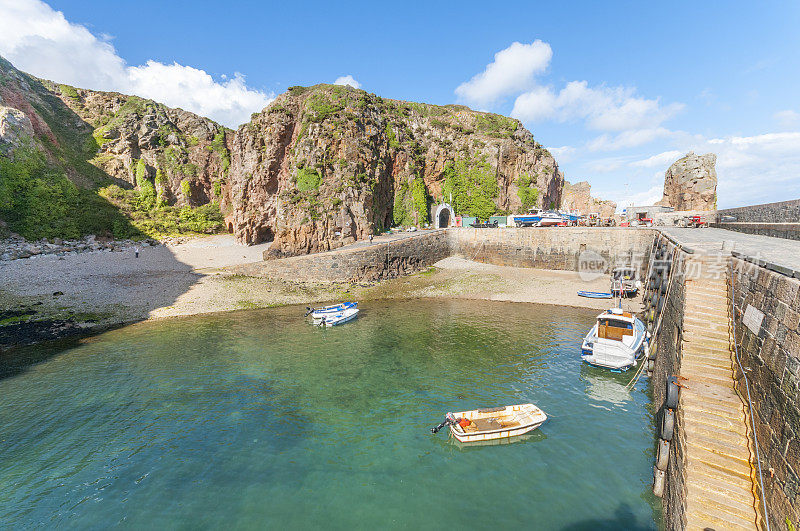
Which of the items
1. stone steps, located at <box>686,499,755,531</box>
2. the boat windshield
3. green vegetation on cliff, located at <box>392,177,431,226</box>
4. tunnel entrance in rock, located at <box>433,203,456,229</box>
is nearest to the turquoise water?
the boat windshield

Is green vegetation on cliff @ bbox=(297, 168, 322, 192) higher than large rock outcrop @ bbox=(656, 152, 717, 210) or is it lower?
higher

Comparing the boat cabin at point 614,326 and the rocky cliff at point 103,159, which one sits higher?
the rocky cliff at point 103,159

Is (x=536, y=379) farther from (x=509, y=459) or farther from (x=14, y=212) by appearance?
(x=14, y=212)

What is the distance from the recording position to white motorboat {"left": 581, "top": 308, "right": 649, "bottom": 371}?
1791 cm

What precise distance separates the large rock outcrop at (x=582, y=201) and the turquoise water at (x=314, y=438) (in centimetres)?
6322

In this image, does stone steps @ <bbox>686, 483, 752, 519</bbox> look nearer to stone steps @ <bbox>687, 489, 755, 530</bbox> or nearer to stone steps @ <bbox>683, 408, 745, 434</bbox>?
stone steps @ <bbox>687, 489, 755, 530</bbox>

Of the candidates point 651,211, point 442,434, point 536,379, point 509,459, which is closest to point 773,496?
point 509,459

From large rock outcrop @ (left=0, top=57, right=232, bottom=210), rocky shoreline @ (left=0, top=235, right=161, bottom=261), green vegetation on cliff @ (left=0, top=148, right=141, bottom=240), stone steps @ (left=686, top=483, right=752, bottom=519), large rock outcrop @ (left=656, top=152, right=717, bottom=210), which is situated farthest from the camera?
large rock outcrop @ (left=0, top=57, right=232, bottom=210)

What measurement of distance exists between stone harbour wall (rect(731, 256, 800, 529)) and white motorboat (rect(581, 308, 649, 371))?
30.2ft

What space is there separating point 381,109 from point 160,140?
47067mm

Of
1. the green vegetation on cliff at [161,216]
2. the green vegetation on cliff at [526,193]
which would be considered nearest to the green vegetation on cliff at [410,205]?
the green vegetation on cliff at [526,193]

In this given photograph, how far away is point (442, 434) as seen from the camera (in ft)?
44.6

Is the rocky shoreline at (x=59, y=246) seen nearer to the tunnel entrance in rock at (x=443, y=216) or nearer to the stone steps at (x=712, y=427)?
the tunnel entrance in rock at (x=443, y=216)

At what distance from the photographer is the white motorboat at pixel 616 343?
17.9 meters
